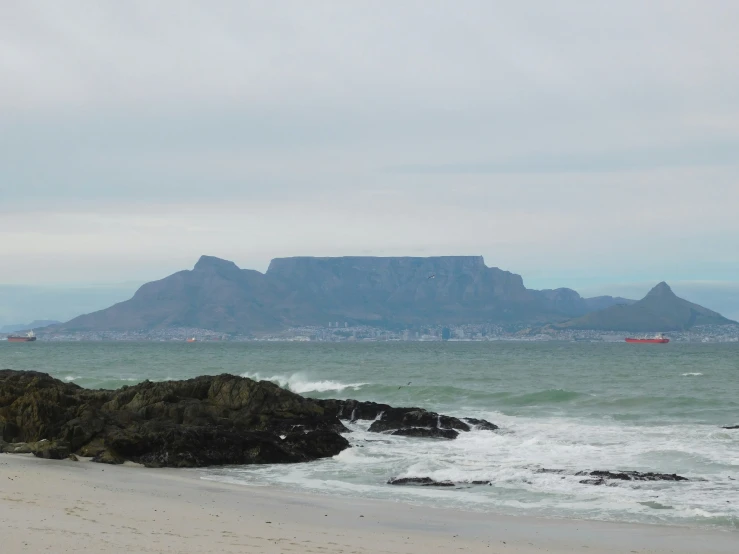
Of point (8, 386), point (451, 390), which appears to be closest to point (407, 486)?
point (8, 386)

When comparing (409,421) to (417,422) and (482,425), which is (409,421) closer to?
(417,422)

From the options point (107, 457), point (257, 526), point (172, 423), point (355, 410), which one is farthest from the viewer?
point (355, 410)

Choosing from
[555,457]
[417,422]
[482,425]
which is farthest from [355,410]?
[555,457]

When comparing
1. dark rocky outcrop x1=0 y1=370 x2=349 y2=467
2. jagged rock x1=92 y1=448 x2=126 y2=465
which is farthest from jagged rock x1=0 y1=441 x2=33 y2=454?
jagged rock x1=92 y1=448 x2=126 y2=465

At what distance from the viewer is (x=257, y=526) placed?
38.4 ft

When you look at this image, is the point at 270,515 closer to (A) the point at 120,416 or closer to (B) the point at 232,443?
(B) the point at 232,443

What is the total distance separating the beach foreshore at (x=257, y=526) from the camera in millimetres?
10055

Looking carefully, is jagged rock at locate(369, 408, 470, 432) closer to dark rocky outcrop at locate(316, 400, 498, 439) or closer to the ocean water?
dark rocky outcrop at locate(316, 400, 498, 439)

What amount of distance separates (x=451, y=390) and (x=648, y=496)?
2631 centimetres

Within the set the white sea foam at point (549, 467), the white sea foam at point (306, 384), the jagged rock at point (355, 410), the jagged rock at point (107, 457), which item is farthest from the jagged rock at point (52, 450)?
the white sea foam at point (306, 384)

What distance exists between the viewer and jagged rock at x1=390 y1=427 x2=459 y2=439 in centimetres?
2473

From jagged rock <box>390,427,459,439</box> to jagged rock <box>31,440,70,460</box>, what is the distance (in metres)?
10.0

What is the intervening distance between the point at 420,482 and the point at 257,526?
614 centimetres

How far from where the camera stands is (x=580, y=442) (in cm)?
2341
